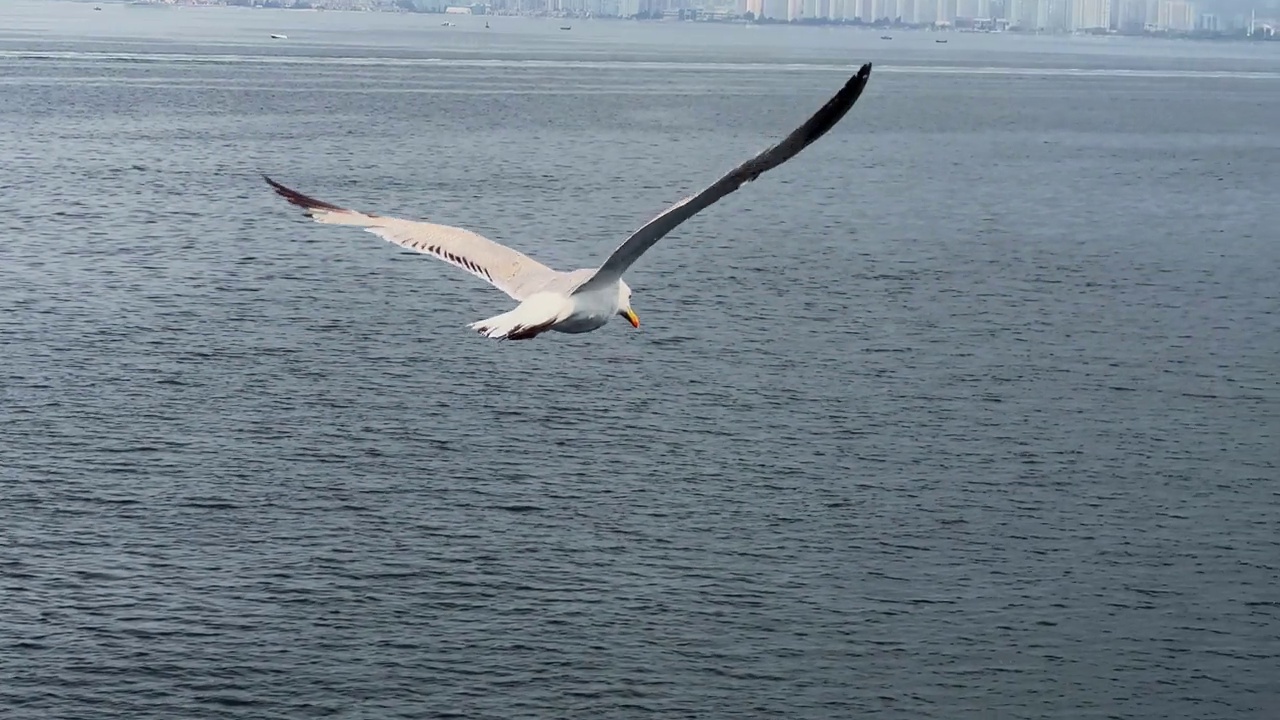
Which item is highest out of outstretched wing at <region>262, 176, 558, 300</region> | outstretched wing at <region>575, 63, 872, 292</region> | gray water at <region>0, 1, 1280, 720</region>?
outstretched wing at <region>575, 63, 872, 292</region>

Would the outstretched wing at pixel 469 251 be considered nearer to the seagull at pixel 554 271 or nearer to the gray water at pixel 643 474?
the seagull at pixel 554 271

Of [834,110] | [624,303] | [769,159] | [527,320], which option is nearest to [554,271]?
[624,303]

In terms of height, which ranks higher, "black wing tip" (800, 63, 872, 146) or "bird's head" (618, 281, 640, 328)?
"black wing tip" (800, 63, 872, 146)

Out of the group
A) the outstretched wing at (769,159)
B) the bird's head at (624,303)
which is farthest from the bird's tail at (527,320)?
the outstretched wing at (769,159)

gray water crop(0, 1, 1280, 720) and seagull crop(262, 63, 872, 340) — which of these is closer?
seagull crop(262, 63, 872, 340)

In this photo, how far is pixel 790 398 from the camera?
294 ft

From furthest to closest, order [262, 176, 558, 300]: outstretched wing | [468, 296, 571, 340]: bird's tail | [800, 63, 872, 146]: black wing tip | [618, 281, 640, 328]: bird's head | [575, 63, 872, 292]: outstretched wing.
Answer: [262, 176, 558, 300]: outstretched wing, [618, 281, 640, 328]: bird's head, [468, 296, 571, 340]: bird's tail, [575, 63, 872, 292]: outstretched wing, [800, 63, 872, 146]: black wing tip

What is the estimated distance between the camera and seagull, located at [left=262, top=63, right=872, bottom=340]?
74.8 ft

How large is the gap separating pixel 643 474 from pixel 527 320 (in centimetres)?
5132

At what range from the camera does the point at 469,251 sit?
30719 mm

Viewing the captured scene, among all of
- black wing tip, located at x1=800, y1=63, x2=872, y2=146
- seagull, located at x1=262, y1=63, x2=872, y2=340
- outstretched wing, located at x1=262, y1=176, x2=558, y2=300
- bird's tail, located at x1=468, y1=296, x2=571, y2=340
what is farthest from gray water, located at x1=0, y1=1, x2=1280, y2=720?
black wing tip, located at x1=800, y1=63, x2=872, y2=146

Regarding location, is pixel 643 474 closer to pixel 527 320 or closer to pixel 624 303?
pixel 624 303

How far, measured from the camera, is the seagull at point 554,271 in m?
22.8

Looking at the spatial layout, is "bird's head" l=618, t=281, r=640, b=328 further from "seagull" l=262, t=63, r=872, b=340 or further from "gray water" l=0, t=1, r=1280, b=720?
"gray water" l=0, t=1, r=1280, b=720
